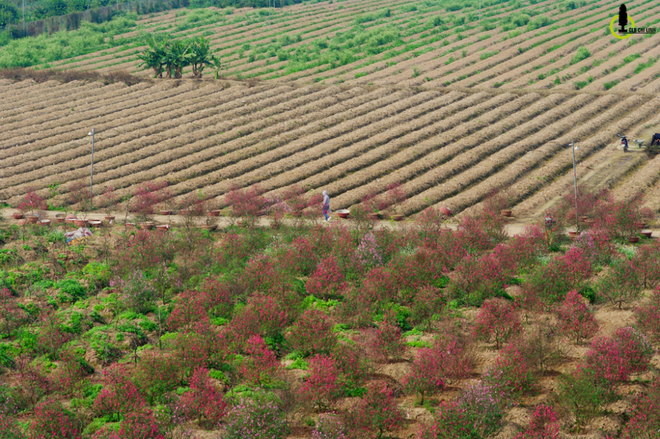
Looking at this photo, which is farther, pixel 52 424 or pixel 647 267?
pixel 647 267

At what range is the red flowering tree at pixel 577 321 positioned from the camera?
1609cm

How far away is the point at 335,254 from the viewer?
21406 mm

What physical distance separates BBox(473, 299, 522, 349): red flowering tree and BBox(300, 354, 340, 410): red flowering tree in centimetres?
429

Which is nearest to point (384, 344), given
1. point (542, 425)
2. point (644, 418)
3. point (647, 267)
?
point (542, 425)

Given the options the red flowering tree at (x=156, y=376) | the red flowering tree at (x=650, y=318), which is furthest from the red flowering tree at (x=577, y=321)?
the red flowering tree at (x=156, y=376)

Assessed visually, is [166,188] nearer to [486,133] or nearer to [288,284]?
[288,284]

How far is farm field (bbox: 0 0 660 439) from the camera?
13.3m

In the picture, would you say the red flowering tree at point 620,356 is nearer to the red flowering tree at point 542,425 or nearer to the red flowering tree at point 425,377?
the red flowering tree at point 542,425

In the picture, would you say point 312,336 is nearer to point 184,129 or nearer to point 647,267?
point 647,267

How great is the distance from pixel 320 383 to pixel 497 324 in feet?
16.6

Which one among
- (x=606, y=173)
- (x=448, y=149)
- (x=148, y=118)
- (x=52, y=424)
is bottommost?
(x=52, y=424)

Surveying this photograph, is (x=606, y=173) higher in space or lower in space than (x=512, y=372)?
higher

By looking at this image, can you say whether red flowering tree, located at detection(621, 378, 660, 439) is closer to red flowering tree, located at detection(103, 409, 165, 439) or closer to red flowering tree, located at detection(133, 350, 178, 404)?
red flowering tree, located at detection(103, 409, 165, 439)

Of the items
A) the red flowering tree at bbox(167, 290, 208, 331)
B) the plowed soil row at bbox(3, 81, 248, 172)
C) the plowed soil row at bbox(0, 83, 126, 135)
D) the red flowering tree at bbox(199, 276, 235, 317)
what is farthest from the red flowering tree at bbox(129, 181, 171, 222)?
the plowed soil row at bbox(0, 83, 126, 135)
